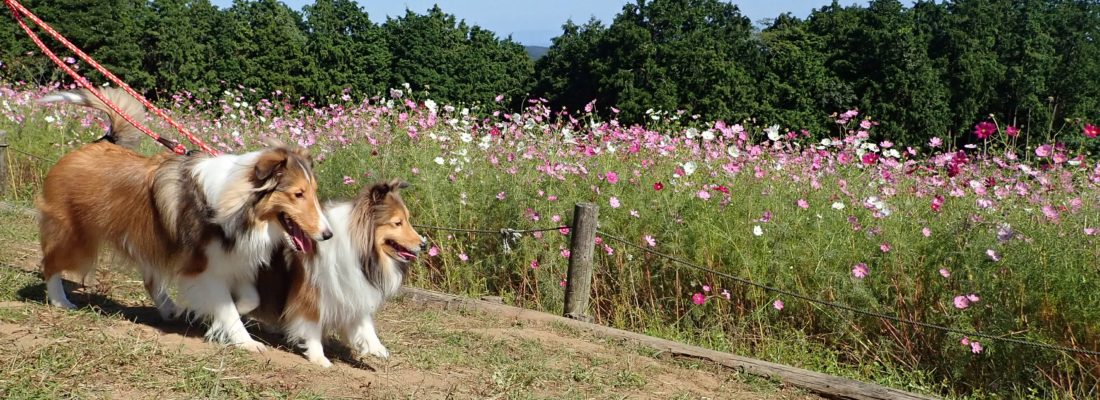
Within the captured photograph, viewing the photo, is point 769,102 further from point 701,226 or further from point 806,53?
point 701,226

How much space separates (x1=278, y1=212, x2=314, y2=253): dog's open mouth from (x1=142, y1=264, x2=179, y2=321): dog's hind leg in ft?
2.79

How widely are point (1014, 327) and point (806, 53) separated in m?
28.3

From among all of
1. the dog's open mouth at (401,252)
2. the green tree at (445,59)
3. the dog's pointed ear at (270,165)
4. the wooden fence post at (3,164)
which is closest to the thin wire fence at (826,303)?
the dog's open mouth at (401,252)

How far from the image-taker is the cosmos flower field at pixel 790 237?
5.27 m

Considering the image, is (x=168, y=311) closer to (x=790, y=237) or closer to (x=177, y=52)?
(x=790, y=237)

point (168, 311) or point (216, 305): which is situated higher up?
point (216, 305)

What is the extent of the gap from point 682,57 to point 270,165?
25850 millimetres

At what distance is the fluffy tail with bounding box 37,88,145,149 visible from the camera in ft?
15.7

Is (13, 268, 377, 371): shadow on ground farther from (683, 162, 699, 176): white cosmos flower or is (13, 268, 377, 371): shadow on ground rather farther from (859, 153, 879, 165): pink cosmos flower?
(859, 153, 879, 165): pink cosmos flower

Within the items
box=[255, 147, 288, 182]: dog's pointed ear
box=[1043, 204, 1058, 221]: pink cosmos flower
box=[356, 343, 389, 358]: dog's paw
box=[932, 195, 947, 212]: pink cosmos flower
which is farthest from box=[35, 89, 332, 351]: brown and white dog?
box=[1043, 204, 1058, 221]: pink cosmos flower

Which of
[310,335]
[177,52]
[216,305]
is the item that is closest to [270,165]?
[216,305]

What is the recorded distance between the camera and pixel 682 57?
1128 inches

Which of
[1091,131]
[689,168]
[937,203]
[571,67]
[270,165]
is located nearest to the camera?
[270,165]

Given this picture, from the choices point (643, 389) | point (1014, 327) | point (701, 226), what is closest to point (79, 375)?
point (643, 389)
